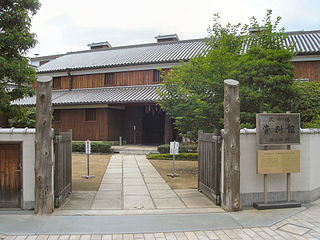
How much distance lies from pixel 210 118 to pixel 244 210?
3.74m

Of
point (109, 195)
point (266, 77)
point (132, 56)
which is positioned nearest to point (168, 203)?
point (109, 195)

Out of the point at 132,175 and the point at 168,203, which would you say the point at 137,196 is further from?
the point at 132,175

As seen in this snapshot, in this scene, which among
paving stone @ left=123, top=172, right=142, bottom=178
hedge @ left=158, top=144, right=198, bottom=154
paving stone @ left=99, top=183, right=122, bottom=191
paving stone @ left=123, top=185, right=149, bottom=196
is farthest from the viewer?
hedge @ left=158, top=144, right=198, bottom=154

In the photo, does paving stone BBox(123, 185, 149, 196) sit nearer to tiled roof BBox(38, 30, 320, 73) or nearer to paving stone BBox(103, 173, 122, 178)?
paving stone BBox(103, 173, 122, 178)

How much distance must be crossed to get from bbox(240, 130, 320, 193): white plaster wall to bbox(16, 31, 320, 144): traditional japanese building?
11.9m

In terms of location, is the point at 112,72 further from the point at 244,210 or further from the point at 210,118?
the point at 244,210

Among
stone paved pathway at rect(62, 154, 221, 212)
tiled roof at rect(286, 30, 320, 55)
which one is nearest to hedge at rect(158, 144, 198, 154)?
stone paved pathway at rect(62, 154, 221, 212)

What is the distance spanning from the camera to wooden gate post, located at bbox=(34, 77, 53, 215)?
5723 millimetres

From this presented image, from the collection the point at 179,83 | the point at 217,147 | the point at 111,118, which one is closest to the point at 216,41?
the point at 179,83

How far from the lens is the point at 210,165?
22.6ft

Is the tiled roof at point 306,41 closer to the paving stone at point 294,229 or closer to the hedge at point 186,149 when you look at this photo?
the hedge at point 186,149

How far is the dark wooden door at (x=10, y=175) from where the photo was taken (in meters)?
5.96

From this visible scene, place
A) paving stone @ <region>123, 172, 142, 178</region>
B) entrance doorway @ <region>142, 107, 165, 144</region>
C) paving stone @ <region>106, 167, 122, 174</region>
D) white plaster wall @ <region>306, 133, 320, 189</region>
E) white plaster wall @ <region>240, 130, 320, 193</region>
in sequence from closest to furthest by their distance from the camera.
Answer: white plaster wall @ <region>240, 130, 320, 193</region>
white plaster wall @ <region>306, 133, 320, 189</region>
paving stone @ <region>123, 172, 142, 178</region>
paving stone @ <region>106, 167, 122, 174</region>
entrance doorway @ <region>142, 107, 165, 144</region>

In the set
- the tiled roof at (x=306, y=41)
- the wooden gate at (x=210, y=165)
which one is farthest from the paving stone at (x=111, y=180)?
the tiled roof at (x=306, y=41)
